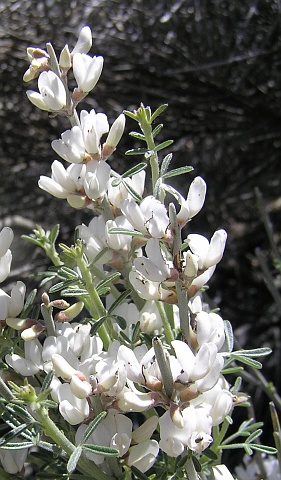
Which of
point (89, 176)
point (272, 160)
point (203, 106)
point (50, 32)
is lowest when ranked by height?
point (272, 160)

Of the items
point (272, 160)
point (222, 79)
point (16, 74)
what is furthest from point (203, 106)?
point (16, 74)

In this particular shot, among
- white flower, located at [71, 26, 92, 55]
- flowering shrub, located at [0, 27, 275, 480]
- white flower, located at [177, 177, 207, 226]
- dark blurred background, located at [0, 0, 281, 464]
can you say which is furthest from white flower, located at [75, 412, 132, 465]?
dark blurred background, located at [0, 0, 281, 464]

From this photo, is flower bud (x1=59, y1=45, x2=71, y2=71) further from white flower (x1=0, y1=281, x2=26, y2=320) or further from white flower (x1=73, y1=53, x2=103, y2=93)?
white flower (x1=0, y1=281, x2=26, y2=320)

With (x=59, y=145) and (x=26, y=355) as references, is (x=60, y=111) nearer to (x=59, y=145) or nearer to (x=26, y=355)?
(x=59, y=145)

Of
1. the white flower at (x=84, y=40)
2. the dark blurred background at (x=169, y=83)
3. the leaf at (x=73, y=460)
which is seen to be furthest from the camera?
the dark blurred background at (x=169, y=83)

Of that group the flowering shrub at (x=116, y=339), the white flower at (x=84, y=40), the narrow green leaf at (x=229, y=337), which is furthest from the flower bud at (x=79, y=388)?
the white flower at (x=84, y=40)

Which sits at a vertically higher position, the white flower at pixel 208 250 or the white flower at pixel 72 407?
the white flower at pixel 208 250

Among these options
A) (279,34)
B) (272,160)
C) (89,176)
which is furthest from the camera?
(272,160)

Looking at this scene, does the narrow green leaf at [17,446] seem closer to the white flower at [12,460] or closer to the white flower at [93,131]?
the white flower at [12,460]
